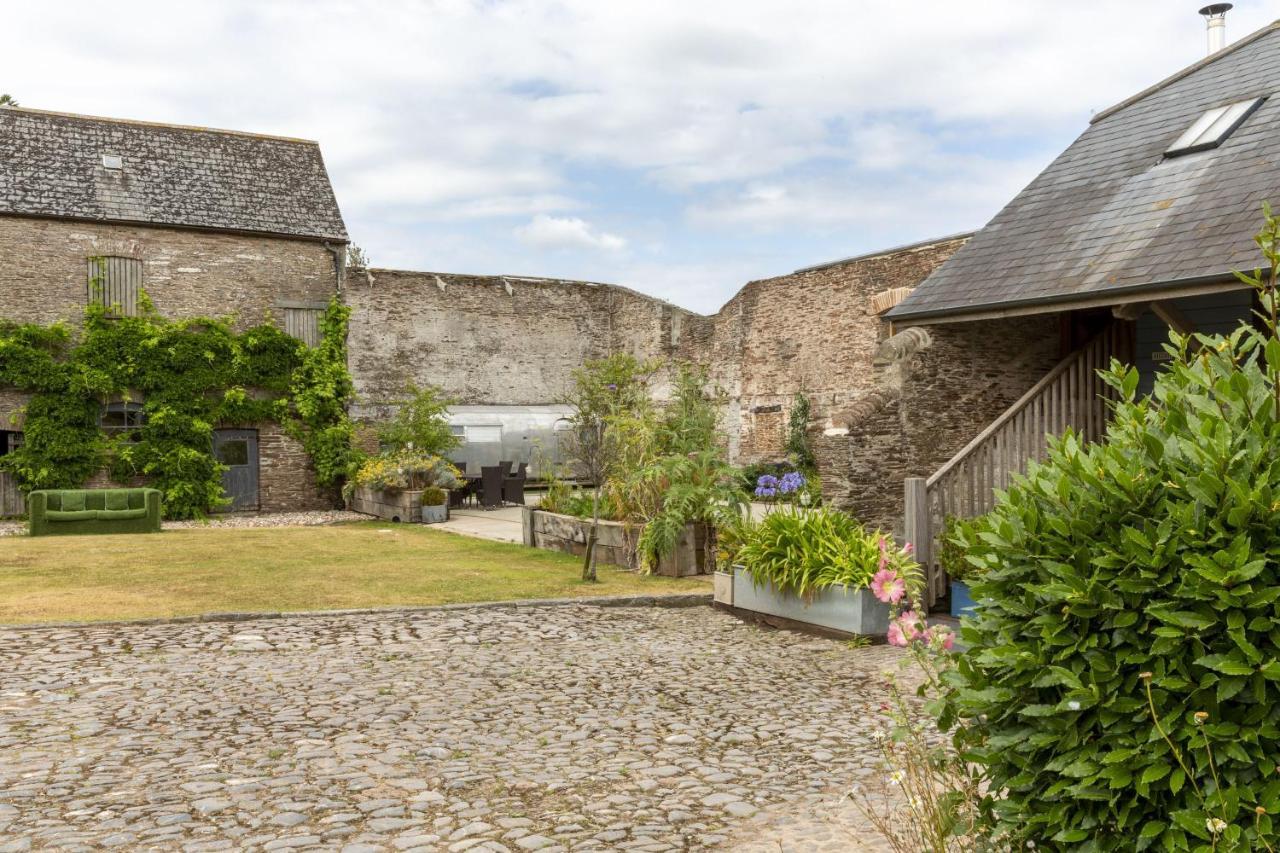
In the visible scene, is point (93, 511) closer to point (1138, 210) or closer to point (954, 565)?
point (954, 565)

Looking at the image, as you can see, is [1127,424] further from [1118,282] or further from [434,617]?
[434,617]

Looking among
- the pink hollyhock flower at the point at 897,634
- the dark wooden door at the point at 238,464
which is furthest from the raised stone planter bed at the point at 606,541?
the dark wooden door at the point at 238,464

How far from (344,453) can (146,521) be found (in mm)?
5629

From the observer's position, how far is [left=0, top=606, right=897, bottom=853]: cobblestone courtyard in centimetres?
444

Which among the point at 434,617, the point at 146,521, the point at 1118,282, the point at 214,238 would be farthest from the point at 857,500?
the point at 214,238

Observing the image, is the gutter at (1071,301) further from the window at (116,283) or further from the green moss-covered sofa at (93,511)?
the window at (116,283)

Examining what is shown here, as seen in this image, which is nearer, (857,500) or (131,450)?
(857,500)

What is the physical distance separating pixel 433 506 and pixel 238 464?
5888mm

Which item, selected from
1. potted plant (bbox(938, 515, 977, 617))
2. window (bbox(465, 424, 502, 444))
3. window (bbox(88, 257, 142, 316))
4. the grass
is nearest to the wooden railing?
potted plant (bbox(938, 515, 977, 617))

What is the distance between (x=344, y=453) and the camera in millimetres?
23859

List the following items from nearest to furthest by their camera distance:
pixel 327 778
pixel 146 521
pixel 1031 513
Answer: pixel 1031 513, pixel 327 778, pixel 146 521

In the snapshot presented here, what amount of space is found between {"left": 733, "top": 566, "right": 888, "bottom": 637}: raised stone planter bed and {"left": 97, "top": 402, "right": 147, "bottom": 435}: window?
55.7 feet

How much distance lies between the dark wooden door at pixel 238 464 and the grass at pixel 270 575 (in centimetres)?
622

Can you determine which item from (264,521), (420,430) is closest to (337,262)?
(420,430)
